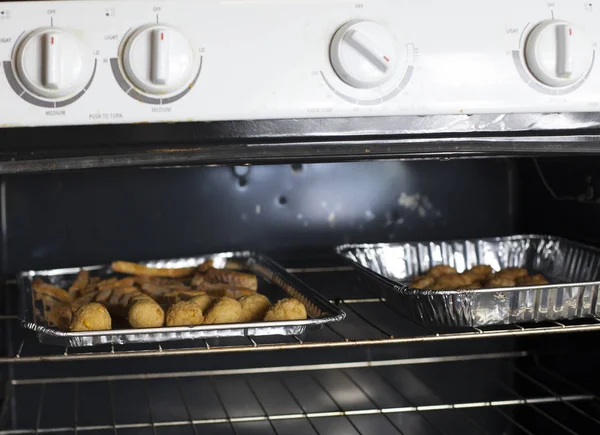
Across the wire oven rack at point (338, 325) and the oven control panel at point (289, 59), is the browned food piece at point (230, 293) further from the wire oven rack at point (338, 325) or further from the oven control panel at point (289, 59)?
the oven control panel at point (289, 59)

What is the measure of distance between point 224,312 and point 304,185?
1.45 feet

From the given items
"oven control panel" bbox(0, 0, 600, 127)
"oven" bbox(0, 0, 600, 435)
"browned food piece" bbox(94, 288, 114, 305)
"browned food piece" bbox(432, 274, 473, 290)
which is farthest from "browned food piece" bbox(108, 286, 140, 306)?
"browned food piece" bbox(432, 274, 473, 290)

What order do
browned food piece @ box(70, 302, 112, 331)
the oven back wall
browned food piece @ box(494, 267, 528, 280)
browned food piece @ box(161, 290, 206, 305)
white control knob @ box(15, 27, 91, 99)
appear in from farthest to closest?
1. the oven back wall
2. browned food piece @ box(494, 267, 528, 280)
3. browned food piece @ box(161, 290, 206, 305)
4. browned food piece @ box(70, 302, 112, 331)
5. white control knob @ box(15, 27, 91, 99)

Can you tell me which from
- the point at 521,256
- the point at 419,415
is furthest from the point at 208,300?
the point at 521,256

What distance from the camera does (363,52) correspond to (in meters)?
0.92

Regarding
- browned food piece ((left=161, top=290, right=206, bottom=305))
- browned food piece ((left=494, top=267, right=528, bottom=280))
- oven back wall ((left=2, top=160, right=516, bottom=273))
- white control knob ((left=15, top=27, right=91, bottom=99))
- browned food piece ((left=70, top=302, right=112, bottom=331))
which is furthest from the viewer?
oven back wall ((left=2, top=160, right=516, bottom=273))

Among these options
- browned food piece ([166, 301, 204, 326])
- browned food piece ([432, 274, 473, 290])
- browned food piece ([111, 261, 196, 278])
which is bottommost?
browned food piece ([166, 301, 204, 326])

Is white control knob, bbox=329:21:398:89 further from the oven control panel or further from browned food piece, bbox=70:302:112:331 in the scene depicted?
browned food piece, bbox=70:302:112:331

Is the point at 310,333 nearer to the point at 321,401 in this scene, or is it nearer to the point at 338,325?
the point at 338,325

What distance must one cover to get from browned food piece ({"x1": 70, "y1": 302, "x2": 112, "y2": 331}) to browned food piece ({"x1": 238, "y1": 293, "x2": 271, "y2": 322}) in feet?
0.59

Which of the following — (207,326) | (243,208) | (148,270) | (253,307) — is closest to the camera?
(207,326)

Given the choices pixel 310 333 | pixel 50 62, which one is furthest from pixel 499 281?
pixel 50 62

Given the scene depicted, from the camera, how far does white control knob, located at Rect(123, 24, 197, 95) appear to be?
876 mm

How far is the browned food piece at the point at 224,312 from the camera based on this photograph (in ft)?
3.38
